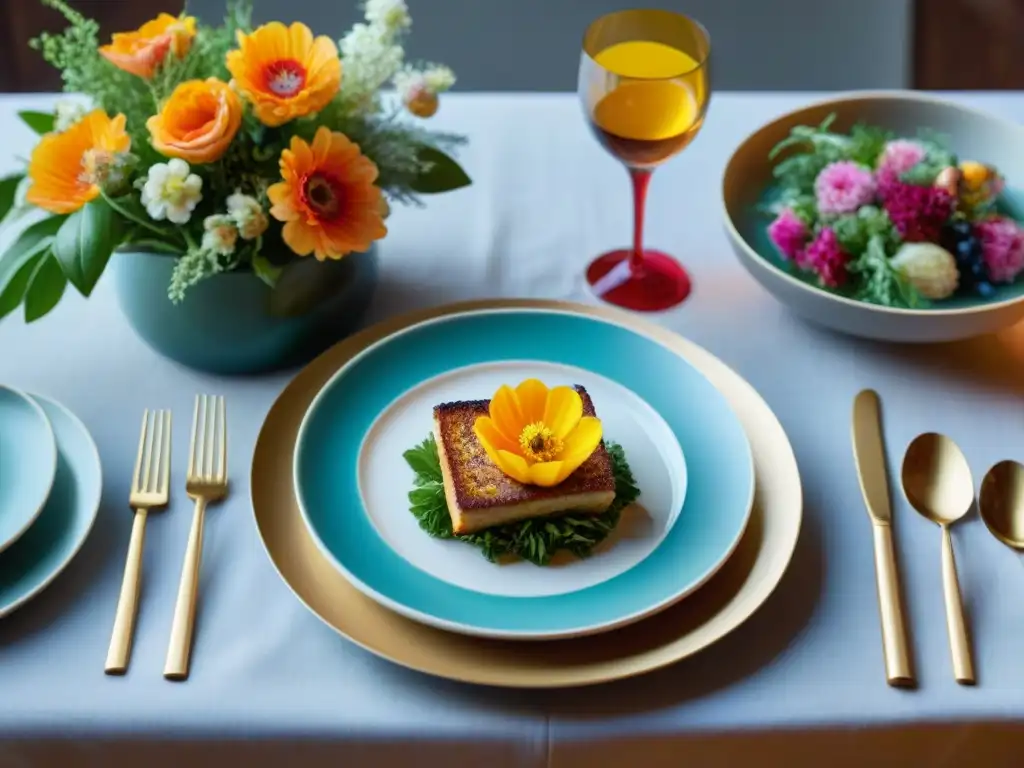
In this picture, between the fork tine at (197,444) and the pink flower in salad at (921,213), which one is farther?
the pink flower in salad at (921,213)

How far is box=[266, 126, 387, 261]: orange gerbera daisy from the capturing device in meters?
0.85

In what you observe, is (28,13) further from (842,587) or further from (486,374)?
(842,587)

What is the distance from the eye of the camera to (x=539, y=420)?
836 millimetres

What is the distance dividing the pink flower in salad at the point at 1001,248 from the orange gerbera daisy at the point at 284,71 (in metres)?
0.59

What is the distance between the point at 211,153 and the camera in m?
0.84

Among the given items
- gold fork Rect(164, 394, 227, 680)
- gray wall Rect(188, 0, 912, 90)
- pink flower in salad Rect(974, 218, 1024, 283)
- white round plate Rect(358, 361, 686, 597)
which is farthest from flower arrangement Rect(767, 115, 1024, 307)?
gray wall Rect(188, 0, 912, 90)

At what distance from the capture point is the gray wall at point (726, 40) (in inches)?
88.7

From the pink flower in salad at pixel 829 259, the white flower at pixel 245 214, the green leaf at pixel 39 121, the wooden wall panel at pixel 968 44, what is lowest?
the white flower at pixel 245 214

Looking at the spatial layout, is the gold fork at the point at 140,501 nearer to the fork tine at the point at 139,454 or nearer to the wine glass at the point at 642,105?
the fork tine at the point at 139,454

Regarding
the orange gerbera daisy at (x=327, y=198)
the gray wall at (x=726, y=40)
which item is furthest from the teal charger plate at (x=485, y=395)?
the gray wall at (x=726, y=40)

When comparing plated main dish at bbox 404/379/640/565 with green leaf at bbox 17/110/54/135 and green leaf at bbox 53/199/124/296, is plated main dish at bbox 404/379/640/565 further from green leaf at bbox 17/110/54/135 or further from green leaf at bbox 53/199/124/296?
green leaf at bbox 17/110/54/135

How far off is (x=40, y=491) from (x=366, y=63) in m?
0.43

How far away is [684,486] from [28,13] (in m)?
2.25

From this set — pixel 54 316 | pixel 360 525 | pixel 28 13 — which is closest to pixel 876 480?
pixel 360 525
